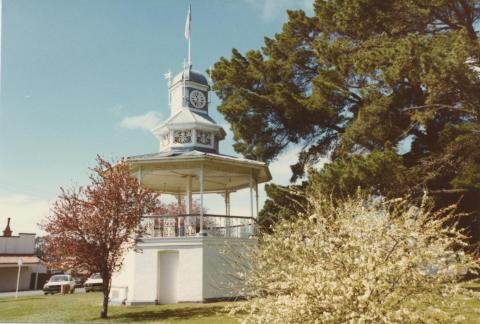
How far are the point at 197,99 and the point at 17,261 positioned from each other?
22.2m

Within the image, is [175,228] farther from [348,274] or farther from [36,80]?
[348,274]

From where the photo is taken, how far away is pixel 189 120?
1958cm

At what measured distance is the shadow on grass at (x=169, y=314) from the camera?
12.0 m

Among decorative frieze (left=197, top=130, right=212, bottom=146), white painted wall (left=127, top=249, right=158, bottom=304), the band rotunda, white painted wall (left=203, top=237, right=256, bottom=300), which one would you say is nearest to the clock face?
the band rotunda

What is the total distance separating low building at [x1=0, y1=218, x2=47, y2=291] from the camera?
3341cm

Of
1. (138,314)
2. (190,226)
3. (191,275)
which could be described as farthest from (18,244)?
(138,314)

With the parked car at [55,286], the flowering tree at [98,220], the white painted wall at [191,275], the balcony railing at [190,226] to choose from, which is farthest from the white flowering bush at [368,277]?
the parked car at [55,286]

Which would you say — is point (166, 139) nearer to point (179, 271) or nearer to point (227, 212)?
point (227, 212)

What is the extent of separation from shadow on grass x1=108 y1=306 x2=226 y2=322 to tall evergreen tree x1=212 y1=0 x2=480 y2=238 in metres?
5.30

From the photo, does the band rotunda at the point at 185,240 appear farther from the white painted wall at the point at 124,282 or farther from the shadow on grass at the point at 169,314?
the shadow on grass at the point at 169,314

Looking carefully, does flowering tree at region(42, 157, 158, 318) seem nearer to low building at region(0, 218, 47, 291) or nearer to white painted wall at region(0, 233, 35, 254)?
low building at region(0, 218, 47, 291)

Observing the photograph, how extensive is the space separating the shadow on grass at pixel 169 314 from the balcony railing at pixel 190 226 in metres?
3.02

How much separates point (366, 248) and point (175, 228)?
11.7 m

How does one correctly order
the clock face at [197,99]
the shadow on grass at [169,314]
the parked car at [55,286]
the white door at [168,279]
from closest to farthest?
1. the shadow on grass at [169,314]
2. the white door at [168,279]
3. the clock face at [197,99]
4. the parked car at [55,286]
